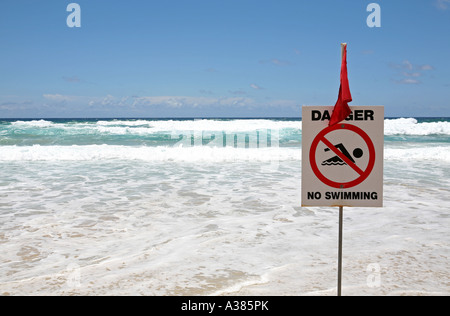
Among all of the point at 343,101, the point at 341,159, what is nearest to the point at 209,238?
the point at 341,159

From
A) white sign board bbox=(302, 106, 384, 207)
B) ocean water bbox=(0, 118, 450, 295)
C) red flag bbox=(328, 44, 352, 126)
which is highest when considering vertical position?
red flag bbox=(328, 44, 352, 126)

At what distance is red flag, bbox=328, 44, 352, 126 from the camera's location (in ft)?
8.63

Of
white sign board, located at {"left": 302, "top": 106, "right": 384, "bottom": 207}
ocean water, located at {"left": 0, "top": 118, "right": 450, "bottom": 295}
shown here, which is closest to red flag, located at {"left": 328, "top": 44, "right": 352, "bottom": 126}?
white sign board, located at {"left": 302, "top": 106, "right": 384, "bottom": 207}

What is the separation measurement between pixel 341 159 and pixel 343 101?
1.42 ft

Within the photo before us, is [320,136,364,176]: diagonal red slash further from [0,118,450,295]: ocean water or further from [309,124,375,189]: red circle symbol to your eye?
[0,118,450,295]: ocean water

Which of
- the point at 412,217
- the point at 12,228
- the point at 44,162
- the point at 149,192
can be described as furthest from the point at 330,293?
the point at 44,162

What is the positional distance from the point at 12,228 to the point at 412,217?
6540 mm

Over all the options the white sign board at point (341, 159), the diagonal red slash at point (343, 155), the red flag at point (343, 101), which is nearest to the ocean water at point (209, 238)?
the white sign board at point (341, 159)

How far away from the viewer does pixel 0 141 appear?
26.1 metres

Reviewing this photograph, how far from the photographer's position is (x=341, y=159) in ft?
9.04

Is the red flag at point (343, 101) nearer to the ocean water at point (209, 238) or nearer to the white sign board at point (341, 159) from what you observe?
the white sign board at point (341, 159)

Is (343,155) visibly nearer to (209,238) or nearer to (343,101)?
(343,101)

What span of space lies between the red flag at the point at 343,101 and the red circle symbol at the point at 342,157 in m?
0.08
